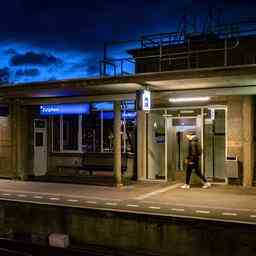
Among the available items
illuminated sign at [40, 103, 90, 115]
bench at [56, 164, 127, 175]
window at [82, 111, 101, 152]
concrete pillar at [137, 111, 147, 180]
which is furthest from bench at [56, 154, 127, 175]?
illuminated sign at [40, 103, 90, 115]

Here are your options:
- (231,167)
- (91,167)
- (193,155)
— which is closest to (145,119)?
(193,155)

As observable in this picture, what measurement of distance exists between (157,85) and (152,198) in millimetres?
3319

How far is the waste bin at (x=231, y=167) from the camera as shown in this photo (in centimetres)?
1575

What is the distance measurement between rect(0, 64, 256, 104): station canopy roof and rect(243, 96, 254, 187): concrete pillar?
755 mm

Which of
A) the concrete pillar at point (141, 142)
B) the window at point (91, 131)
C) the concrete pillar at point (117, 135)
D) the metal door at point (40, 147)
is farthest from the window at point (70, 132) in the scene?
the concrete pillar at point (117, 135)

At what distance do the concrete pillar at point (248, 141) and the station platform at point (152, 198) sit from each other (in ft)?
1.50

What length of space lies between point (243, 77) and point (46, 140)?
10.2m

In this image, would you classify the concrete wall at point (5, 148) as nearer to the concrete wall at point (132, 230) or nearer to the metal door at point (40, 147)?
the metal door at point (40, 147)

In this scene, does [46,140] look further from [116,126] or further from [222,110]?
[222,110]

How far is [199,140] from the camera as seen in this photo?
670 inches

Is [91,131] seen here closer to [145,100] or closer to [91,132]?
[91,132]

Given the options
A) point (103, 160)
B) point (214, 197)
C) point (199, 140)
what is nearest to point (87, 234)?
point (214, 197)

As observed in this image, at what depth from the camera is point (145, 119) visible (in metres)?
18.1

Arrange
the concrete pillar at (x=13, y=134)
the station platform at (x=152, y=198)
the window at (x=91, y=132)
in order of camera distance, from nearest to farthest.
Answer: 1. the station platform at (x=152, y=198)
2. the concrete pillar at (x=13, y=134)
3. the window at (x=91, y=132)
